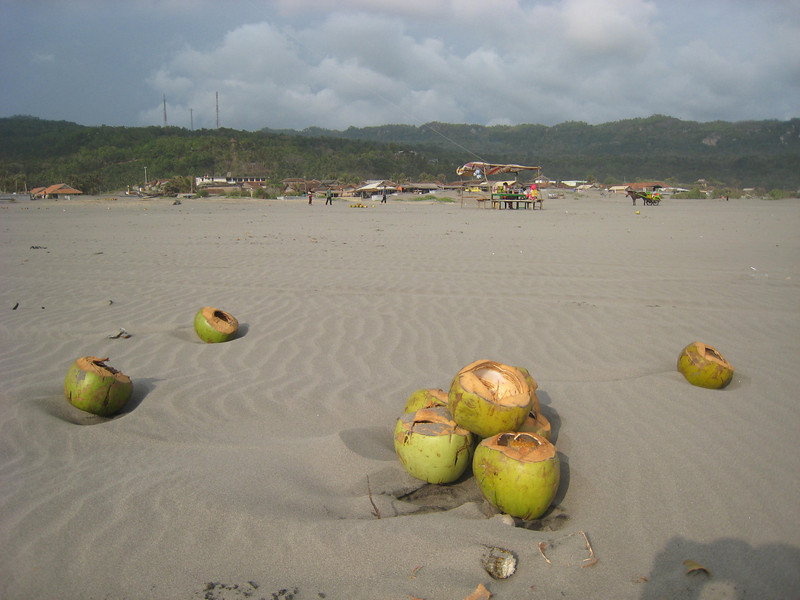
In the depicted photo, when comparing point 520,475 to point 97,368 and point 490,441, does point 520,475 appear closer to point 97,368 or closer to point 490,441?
point 490,441

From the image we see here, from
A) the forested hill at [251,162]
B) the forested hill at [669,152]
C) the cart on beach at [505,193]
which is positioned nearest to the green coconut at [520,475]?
the cart on beach at [505,193]

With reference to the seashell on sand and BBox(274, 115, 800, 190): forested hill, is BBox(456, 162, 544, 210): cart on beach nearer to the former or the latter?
BBox(274, 115, 800, 190): forested hill

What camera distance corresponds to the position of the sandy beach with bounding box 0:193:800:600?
196cm

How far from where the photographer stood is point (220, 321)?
194 inches

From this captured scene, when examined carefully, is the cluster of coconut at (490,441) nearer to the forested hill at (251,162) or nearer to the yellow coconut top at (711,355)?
the yellow coconut top at (711,355)

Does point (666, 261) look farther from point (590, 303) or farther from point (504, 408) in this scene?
point (504, 408)

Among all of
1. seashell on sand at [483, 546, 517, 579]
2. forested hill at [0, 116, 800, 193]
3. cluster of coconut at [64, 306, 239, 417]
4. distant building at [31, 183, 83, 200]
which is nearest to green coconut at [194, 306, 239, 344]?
cluster of coconut at [64, 306, 239, 417]

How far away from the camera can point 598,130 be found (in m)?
196

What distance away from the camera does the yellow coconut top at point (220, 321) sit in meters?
4.81

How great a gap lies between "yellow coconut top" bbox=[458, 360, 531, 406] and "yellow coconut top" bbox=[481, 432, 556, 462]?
16 cm

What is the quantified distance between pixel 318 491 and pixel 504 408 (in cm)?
103

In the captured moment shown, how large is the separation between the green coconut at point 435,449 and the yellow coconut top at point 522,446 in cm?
17

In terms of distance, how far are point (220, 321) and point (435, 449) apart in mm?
3177

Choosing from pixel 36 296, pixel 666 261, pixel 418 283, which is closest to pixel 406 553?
pixel 418 283
